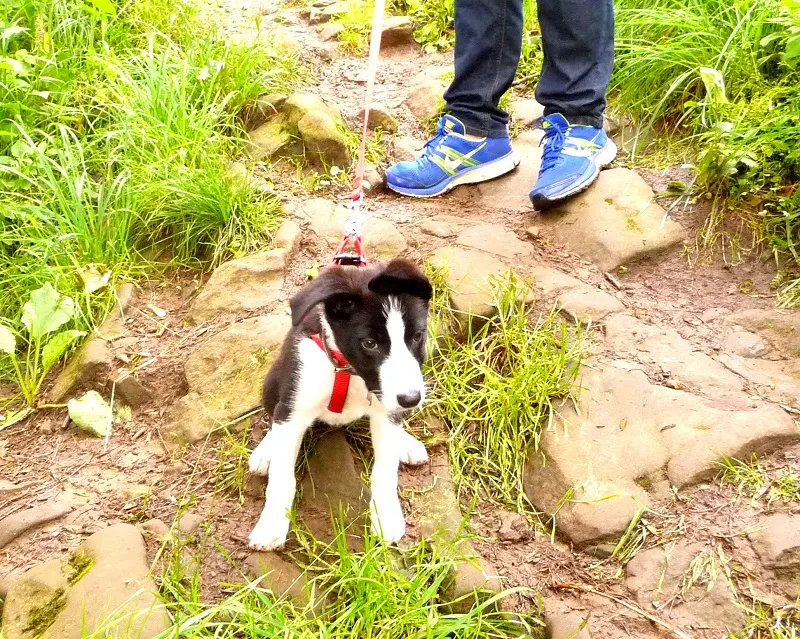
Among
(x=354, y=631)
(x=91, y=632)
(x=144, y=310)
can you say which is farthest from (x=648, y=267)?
(x=91, y=632)

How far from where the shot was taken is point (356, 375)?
6.95 ft

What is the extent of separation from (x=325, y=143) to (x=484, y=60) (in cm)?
105

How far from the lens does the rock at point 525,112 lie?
424cm

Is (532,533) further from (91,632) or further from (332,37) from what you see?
(332,37)

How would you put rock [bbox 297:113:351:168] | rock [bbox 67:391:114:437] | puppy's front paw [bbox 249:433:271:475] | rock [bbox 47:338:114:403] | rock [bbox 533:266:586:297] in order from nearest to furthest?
1. puppy's front paw [bbox 249:433:271:475]
2. rock [bbox 67:391:114:437]
3. rock [bbox 47:338:114:403]
4. rock [bbox 533:266:586:297]
5. rock [bbox 297:113:351:168]

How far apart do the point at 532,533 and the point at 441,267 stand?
1.21m

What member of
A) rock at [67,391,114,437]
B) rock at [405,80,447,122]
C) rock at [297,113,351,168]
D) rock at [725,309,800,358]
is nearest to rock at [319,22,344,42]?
rock at [405,80,447,122]

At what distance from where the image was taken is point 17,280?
3080mm

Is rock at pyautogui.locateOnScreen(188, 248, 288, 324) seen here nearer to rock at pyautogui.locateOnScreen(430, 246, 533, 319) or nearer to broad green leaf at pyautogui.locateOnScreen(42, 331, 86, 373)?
broad green leaf at pyautogui.locateOnScreen(42, 331, 86, 373)

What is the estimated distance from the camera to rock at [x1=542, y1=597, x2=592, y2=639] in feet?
6.33

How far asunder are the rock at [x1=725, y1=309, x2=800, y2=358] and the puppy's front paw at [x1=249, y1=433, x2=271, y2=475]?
1.99 meters

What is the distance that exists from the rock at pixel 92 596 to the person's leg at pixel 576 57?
2.84m

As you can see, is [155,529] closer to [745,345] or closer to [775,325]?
[745,345]

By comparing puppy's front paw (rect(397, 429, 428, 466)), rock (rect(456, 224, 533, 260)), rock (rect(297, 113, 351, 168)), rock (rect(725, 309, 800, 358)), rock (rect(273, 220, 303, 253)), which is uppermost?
rock (rect(297, 113, 351, 168))
